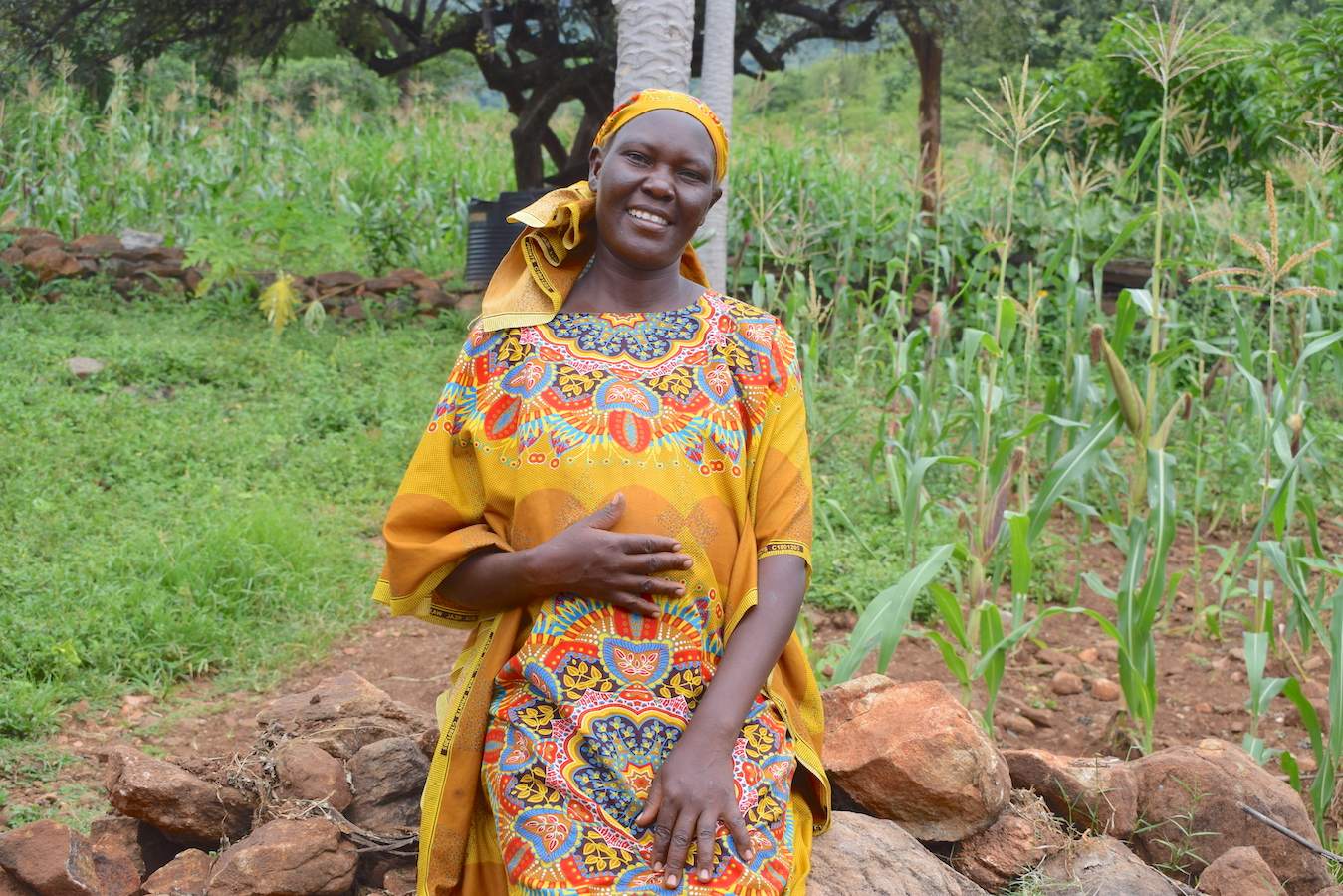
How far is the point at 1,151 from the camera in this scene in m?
7.77

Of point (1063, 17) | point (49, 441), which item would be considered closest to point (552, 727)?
point (49, 441)

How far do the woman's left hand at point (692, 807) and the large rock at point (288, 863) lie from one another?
0.66m

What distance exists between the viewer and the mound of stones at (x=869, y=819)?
5.82 ft

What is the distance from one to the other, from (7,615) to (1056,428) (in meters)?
3.13

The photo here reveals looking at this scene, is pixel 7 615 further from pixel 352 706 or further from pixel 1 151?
pixel 1 151

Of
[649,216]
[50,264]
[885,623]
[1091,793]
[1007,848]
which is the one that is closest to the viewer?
[649,216]

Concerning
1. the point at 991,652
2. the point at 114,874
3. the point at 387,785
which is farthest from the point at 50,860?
the point at 991,652

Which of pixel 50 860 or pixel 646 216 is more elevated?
pixel 646 216

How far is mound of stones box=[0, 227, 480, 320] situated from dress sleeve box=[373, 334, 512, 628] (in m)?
5.17

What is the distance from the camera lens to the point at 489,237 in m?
6.98

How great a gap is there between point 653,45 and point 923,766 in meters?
2.52

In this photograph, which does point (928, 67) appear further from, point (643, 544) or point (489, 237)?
point (643, 544)

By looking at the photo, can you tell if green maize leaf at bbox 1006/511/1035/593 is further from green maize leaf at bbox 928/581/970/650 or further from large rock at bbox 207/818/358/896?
large rock at bbox 207/818/358/896

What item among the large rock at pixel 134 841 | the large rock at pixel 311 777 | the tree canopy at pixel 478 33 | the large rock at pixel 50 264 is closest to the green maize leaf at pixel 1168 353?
the large rock at pixel 311 777
